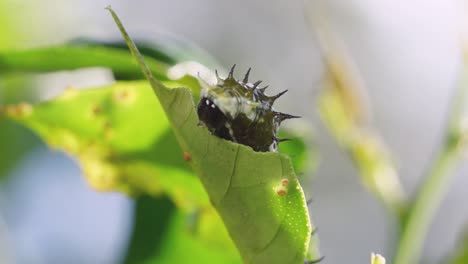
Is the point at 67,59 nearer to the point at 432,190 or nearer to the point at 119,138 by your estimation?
the point at 119,138

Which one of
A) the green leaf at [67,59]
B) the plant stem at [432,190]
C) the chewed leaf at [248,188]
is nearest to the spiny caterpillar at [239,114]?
the chewed leaf at [248,188]

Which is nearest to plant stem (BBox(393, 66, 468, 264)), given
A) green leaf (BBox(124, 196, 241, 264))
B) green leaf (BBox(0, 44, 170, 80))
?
green leaf (BBox(124, 196, 241, 264))

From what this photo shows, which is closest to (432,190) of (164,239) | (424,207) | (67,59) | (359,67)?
(424,207)

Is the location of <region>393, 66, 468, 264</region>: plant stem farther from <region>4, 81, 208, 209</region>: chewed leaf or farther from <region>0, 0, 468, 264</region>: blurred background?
<region>0, 0, 468, 264</region>: blurred background

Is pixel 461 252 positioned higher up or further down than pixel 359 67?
further down

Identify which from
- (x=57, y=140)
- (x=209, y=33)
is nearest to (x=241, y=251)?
(x=57, y=140)

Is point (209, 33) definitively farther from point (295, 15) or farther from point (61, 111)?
point (61, 111)
